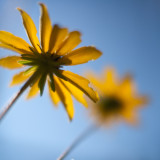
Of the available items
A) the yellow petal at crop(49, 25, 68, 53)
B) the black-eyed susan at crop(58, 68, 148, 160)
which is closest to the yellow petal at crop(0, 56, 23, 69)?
the yellow petal at crop(49, 25, 68, 53)

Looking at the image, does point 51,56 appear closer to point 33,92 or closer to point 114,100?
point 33,92

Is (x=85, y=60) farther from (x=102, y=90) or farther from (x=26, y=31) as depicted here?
(x=102, y=90)

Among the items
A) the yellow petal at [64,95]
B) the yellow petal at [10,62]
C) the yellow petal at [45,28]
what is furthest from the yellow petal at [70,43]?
the yellow petal at [10,62]

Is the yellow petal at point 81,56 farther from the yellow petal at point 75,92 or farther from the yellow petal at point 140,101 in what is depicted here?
the yellow petal at point 140,101

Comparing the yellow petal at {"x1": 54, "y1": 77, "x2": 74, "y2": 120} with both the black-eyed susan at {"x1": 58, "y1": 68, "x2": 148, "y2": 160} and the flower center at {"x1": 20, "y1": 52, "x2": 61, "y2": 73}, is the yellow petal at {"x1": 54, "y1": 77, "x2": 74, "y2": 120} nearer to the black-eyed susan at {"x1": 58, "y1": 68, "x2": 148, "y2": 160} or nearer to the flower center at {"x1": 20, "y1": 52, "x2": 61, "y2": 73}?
the flower center at {"x1": 20, "y1": 52, "x2": 61, "y2": 73}

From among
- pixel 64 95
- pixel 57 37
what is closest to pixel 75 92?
pixel 64 95

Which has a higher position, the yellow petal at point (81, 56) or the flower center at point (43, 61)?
the yellow petal at point (81, 56)
